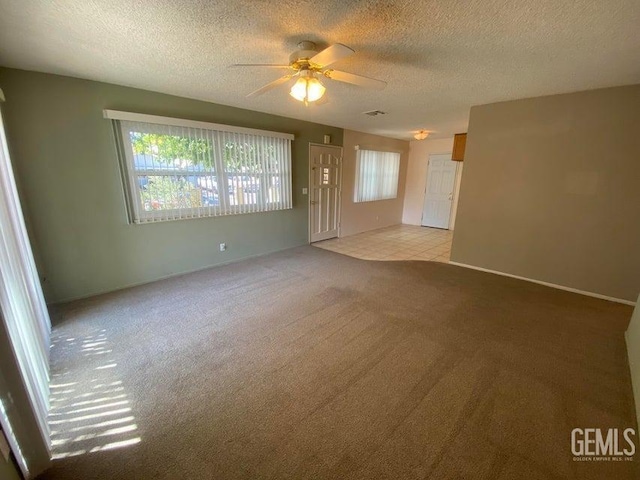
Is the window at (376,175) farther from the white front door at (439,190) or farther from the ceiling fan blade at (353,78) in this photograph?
the ceiling fan blade at (353,78)

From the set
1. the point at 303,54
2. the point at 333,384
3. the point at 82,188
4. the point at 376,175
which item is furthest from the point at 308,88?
the point at 376,175

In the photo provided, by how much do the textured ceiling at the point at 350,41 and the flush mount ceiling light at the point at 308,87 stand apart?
23 centimetres

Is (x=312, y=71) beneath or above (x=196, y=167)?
above

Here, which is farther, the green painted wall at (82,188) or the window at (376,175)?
the window at (376,175)

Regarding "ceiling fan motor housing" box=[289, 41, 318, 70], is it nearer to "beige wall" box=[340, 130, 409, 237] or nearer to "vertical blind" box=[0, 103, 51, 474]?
"vertical blind" box=[0, 103, 51, 474]

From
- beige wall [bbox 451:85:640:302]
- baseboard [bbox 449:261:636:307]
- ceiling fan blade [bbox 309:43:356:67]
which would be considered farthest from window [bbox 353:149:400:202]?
ceiling fan blade [bbox 309:43:356:67]

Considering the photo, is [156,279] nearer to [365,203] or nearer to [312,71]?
[312,71]

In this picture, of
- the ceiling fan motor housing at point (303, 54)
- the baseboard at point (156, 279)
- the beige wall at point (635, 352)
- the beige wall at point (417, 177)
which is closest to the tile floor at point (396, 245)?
the beige wall at point (417, 177)

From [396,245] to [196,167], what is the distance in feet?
13.1

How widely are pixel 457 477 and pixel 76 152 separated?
→ 4193 mm

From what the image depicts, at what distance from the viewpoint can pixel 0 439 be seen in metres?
1.12

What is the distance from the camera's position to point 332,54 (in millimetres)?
1669

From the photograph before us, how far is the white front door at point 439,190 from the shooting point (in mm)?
6797

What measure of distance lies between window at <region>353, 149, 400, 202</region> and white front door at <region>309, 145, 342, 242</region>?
69cm
